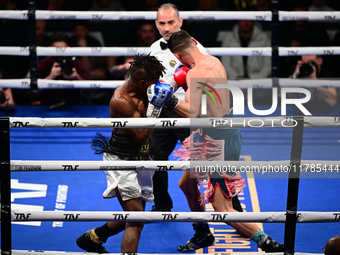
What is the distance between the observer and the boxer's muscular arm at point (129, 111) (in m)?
3.04

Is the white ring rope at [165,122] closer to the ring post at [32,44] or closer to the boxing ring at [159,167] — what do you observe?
the boxing ring at [159,167]

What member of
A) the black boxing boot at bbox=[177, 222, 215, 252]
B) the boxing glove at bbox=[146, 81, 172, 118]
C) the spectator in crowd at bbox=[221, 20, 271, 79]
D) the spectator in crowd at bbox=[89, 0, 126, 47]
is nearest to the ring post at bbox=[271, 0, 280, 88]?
the spectator in crowd at bbox=[221, 20, 271, 79]

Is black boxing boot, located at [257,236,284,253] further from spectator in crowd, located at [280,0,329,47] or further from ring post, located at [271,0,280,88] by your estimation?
spectator in crowd, located at [280,0,329,47]

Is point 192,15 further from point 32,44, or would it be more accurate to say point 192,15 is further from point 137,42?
point 32,44

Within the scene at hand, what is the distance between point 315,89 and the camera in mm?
5715

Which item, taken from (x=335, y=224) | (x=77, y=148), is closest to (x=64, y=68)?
(x=77, y=148)

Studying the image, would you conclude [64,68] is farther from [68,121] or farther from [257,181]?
[68,121]

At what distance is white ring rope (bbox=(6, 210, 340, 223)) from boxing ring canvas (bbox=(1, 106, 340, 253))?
861mm

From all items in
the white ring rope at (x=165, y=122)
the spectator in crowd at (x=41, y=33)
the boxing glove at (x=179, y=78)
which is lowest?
the white ring rope at (x=165, y=122)

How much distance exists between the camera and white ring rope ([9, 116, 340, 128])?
2381 millimetres

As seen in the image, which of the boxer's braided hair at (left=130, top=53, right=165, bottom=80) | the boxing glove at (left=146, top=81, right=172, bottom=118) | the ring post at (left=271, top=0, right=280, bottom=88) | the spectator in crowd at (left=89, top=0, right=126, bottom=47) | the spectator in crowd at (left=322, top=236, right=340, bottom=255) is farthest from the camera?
the spectator in crowd at (left=89, top=0, right=126, bottom=47)

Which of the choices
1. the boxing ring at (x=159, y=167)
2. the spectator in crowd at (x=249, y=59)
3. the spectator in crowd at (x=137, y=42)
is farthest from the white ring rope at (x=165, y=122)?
the spectator in crowd at (x=249, y=59)

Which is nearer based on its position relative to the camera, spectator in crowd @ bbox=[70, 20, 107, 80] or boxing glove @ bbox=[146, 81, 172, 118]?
boxing glove @ bbox=[146, 81, 172, 118]

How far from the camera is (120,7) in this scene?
615 centimetres
